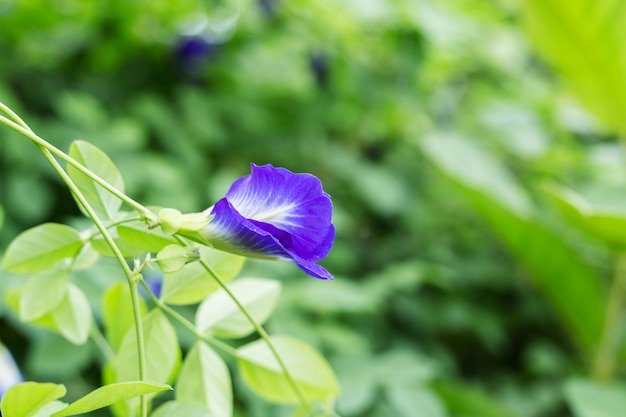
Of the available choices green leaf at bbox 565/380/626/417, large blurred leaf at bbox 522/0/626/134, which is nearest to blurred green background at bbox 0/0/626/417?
large blurred leaf at bbox 522/0/626/134

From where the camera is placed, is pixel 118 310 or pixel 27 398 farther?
pixel 118 310

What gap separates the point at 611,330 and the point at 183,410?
103cm

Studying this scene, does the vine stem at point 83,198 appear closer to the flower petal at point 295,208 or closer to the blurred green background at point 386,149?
the flower petal at point 295,208

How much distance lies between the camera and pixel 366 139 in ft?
Result: 4.98

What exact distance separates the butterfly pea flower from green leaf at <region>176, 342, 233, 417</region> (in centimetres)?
12

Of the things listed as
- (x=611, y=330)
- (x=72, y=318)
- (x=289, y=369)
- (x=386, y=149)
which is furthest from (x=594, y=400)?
(x=386, y=149)

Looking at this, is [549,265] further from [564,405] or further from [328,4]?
[328,4]

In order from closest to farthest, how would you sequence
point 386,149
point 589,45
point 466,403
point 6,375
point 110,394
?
1. point 110,394
2. point 6,375
3. point 466,403
4. point 589,45
5. point 386,149

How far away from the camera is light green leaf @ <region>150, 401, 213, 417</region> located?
0.34 m

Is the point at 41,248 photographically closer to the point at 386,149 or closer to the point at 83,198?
the point at 83,198

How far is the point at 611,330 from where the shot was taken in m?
1.20

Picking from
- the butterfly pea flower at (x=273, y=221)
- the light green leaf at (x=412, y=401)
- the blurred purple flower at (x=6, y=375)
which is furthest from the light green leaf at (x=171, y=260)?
the light green leaf at (x=412, y=401)

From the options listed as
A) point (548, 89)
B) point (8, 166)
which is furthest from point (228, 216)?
point (548, 89)

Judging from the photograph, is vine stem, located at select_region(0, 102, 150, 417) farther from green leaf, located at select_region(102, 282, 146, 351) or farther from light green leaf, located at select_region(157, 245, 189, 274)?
green leaf, located at select_region(102, 282, 146, 351)
